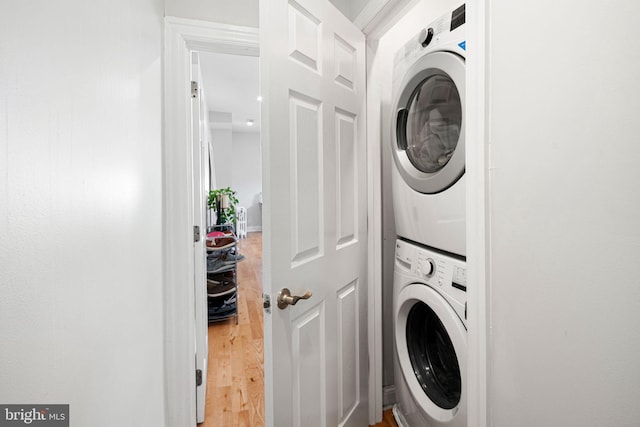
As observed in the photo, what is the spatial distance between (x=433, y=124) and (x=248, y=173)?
24.7 feet

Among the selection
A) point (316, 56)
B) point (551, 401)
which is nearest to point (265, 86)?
point (316, 56)

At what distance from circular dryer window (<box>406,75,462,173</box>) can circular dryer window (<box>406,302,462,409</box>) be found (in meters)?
0.64

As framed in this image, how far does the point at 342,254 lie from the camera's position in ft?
4.18

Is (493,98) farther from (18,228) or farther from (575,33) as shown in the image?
(18,228)

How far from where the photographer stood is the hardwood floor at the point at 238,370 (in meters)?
1.63

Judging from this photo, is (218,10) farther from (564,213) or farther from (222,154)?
(222,154)

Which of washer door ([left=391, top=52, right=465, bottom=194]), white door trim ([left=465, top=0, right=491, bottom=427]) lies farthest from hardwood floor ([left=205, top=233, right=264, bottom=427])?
washer door ([left=391, top=52, right=465, bottom=194])

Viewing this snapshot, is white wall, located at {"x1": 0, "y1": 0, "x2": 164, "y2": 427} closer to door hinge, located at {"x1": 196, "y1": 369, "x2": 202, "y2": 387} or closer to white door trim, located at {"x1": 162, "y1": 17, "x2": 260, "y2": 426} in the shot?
white door trim, located at {"x1": 162, "y1": 17, "x2": 260, "y2": 426}

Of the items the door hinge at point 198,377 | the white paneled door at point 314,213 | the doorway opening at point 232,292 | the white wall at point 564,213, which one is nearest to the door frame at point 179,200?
the door hinge at point 198,377

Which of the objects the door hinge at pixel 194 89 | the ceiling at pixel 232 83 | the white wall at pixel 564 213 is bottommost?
the white wall at pixel 564 213

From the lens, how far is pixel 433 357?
4.27 feet

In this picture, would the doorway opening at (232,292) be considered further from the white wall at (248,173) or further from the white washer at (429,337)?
the white washer at (429,337)

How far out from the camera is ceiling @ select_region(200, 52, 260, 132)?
10.9 feet

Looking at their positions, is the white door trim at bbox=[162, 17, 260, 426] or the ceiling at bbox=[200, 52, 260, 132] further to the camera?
the ceiling at bbox=[200, 52, 260, 132]
